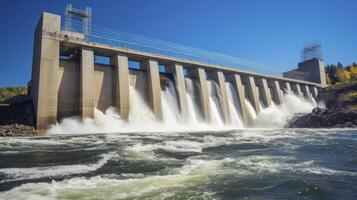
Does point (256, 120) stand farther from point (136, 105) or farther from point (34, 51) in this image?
point (34, 51)

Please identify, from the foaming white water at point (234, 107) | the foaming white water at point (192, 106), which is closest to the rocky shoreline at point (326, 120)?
the foaming white water at point (234, 107)

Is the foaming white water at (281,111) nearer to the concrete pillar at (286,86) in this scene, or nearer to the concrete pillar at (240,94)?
the concrete pillar at (286,86)

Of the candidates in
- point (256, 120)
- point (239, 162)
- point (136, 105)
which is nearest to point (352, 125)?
point (256, 120)

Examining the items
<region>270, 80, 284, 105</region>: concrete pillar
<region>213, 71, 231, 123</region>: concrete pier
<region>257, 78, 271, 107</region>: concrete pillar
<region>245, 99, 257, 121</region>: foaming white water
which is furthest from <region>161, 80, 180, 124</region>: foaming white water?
<region>270, 80, 284, 105</region>: concrete pillar

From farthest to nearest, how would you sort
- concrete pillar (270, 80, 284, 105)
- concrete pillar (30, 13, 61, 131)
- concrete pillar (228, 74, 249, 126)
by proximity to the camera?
concrete pillar (270, 80, 284, 105) → concrete pillar (228, 74, 249, 126) → concrete pillar (30, 13, 61, 131)

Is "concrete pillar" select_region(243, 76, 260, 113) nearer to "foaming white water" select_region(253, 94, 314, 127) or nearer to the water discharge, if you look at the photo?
the water discharge
